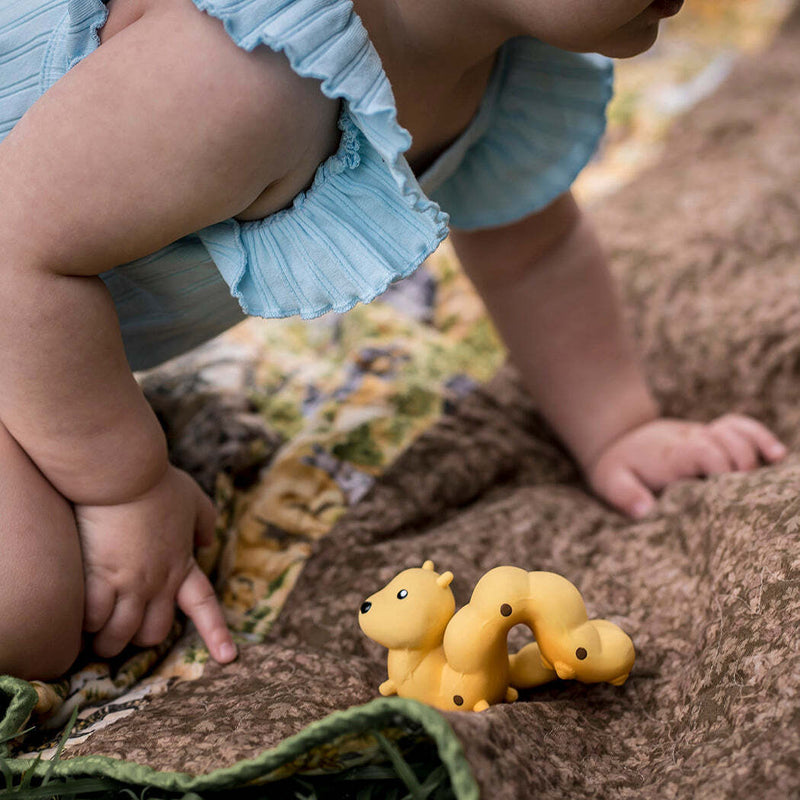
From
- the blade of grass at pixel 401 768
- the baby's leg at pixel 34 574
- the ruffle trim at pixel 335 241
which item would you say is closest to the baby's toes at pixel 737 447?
the ruffle trim at pixel 335 241

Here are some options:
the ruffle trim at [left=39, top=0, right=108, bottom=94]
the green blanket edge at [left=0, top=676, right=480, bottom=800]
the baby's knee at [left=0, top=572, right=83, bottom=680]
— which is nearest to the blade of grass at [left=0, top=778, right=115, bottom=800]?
the green blanket edge at [left=0, top=676, right=480, bottom=800]

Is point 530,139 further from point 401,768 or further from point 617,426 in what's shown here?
point 401,768

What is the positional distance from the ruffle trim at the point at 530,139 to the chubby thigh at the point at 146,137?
1.32 ft

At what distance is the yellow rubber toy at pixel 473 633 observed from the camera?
61cm

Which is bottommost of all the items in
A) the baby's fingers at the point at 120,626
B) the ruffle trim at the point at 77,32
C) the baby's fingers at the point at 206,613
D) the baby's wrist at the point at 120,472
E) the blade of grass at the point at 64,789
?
the baby's fingers at the point at 206,613

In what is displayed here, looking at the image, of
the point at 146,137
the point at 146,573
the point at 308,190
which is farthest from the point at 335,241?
the point at 146,573

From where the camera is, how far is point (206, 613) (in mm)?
829

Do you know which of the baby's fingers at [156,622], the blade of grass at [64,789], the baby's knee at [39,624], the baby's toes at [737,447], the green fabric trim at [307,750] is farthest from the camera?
the baby's toes at [737,447]

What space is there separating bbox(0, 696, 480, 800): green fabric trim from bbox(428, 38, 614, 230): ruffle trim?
645 mm

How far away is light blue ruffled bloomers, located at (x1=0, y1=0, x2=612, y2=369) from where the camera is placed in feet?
2.07

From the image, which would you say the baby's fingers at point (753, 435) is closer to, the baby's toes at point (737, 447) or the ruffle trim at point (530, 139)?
the baby's toes at point (737, 447)

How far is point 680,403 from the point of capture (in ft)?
3.90

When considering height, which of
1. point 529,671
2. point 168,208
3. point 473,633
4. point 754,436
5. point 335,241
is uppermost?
point 168,208

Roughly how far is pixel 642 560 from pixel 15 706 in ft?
1.81
